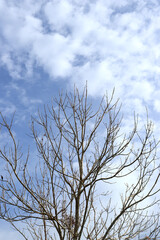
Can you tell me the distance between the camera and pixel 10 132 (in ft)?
11.5

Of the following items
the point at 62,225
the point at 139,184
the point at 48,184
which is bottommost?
the point at 62,225

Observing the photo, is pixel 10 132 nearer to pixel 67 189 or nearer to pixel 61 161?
pixel 61 161

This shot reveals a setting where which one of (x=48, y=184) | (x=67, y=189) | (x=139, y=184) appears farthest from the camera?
(x=48, y=184)

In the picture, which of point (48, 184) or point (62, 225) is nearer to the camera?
point (62, 225)

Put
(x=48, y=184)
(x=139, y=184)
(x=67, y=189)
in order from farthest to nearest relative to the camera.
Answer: (x=48, y=184) → (x=67, y=189) → (x=139, y=184)

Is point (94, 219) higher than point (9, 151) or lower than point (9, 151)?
lower

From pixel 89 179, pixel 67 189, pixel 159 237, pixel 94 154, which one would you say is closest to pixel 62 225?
pixel 67 189

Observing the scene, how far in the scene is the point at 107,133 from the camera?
3590mm

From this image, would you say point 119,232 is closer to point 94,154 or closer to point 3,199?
point 94,154

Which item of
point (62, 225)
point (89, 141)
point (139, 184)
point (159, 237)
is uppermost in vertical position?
point (89, 141)

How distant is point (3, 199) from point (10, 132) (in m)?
0.96

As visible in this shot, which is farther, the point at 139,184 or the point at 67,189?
the point at 67,189

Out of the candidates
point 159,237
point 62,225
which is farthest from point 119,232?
point 62,225

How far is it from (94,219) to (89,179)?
1.03 m
